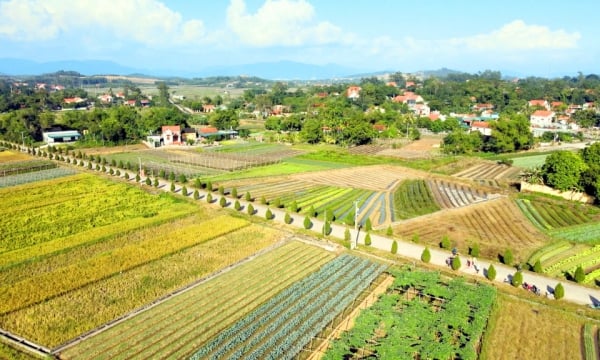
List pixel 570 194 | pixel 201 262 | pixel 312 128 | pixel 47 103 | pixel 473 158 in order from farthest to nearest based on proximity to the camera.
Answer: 1. pixel 47 103
2. pixel 312 128
3. pixel 473 158
4. pixel 570 194
5. pixel 201 262

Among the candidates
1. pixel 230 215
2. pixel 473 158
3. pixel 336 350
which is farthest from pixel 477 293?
pixel 473 158

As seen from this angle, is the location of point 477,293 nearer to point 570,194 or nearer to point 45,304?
point 45,304

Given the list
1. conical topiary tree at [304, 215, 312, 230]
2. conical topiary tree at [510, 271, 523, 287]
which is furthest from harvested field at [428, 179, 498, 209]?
conical topiary tree at [510, 271, 523, 287]

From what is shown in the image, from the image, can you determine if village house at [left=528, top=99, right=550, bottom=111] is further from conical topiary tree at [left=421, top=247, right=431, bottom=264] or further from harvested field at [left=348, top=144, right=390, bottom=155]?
conical topiary tree at [left=421, top=247, right=431, bottom=264]

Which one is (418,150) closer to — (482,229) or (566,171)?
(566,171)

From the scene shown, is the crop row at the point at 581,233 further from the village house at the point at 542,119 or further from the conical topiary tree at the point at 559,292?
the village house at the point at 542,119
